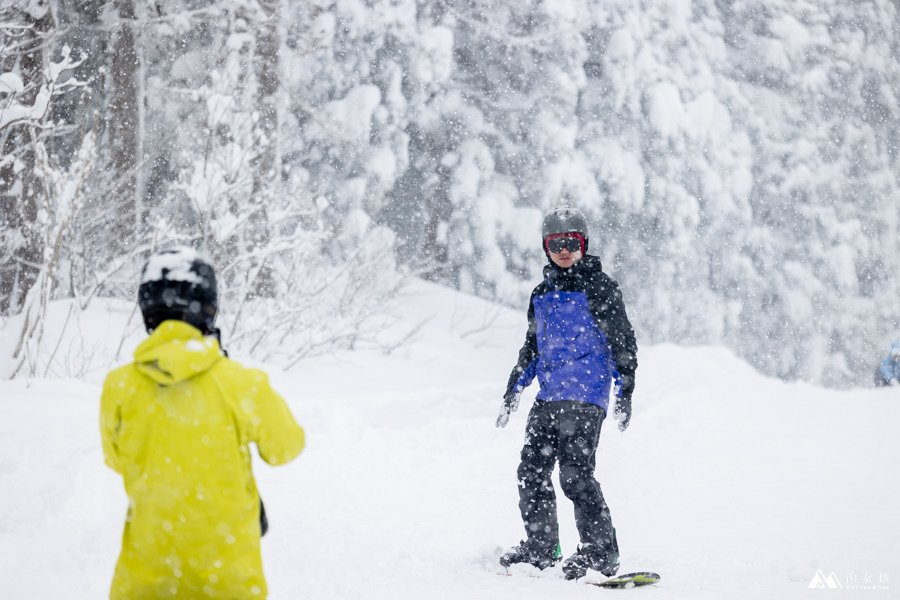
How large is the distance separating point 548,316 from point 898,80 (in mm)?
22358

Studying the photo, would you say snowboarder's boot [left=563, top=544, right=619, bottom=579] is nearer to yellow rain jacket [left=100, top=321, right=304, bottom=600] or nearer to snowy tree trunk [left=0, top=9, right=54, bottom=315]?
yellow rain jacket [left=100, top=321, right=304, bottom=600]

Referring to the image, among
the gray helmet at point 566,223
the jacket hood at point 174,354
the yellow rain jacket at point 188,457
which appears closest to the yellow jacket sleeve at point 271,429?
the yellow rain jacket at point 188,457

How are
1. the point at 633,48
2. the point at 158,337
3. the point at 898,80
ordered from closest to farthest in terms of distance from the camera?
the point at 158,337 < the point at 633,48 < the point at 898,80

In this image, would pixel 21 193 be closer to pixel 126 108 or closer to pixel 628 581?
pixel 126 108

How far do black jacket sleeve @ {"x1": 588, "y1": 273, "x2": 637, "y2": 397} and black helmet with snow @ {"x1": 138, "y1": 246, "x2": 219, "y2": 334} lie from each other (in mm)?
2335

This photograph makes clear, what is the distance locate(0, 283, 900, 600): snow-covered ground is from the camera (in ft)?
13.3

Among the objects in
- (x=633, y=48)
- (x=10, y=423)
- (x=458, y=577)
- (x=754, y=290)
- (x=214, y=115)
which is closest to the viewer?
(x=458, y=577)

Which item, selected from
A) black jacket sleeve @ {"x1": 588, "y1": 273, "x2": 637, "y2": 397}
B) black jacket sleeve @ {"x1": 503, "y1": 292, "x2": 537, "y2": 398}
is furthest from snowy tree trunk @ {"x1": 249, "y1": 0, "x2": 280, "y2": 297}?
black jacket sleeve @ {"x1": 588, "y1": 273, "x2": 637, "y2": 397}

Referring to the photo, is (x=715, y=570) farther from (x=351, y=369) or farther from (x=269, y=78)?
(x=269, y=78)

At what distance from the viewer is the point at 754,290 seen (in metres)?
21.0

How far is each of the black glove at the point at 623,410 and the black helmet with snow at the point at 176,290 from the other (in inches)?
94.6

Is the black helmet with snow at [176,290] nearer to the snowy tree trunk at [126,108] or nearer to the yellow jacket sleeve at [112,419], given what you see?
the yellow jacket sleeve at [112,419]

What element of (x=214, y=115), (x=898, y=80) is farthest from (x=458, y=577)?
(x=898, y=80)

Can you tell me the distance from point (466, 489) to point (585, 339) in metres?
2.60
